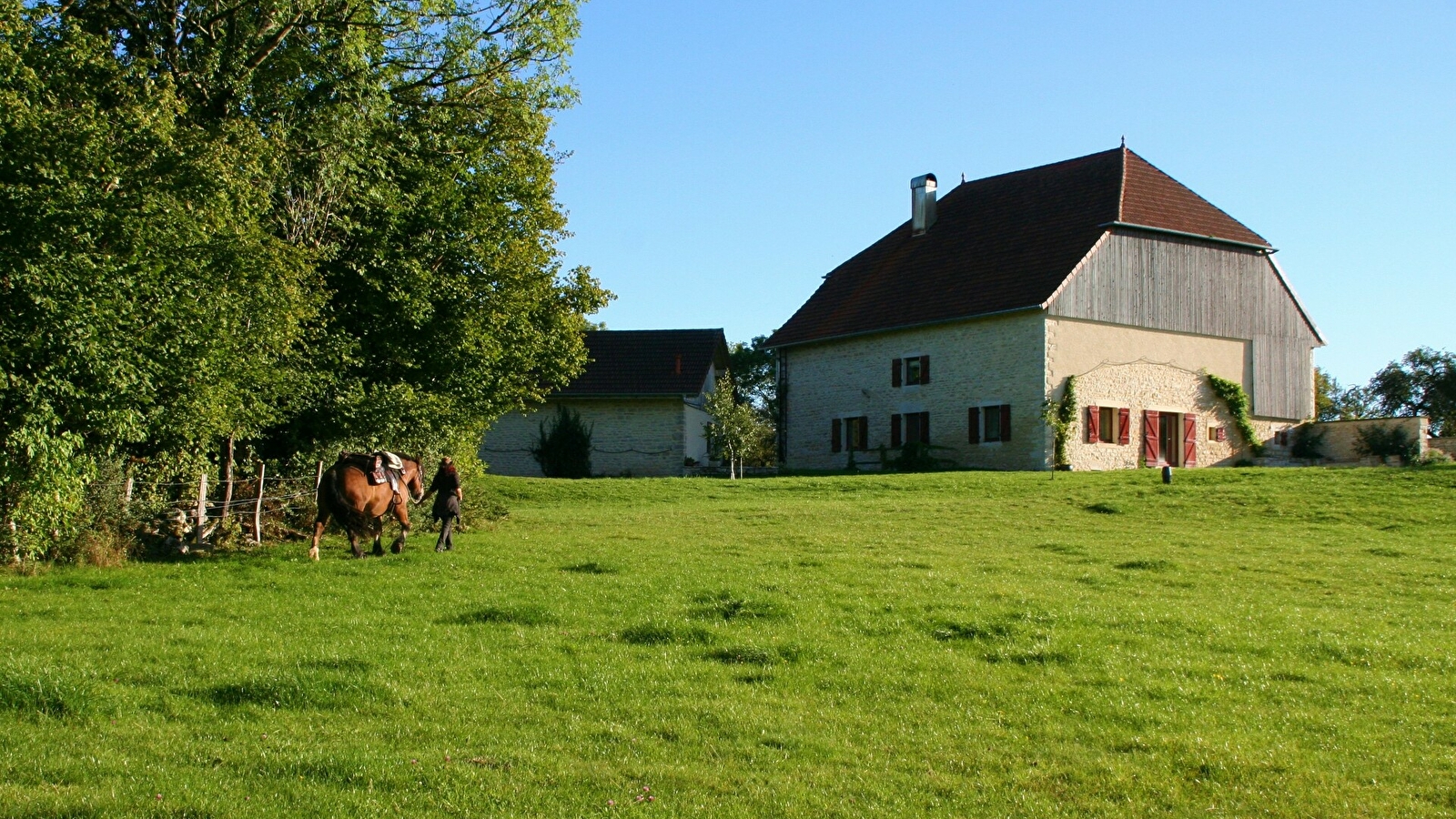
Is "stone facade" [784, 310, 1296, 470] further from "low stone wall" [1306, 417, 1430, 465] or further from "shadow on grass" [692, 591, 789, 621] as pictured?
"shadow on grass" [692, 591, 789, 621]

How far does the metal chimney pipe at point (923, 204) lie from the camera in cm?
5041

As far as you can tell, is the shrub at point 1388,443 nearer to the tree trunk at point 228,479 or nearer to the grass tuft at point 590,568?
the grass tuft at point 590,568

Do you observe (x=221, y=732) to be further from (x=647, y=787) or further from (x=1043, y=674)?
(x=1043, y=674)

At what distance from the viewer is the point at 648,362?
51344 mm

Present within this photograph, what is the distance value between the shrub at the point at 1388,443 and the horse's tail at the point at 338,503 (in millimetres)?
31717

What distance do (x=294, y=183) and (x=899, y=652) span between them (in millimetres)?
14980

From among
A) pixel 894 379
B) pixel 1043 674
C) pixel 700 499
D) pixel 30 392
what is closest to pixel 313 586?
pixel 30 392

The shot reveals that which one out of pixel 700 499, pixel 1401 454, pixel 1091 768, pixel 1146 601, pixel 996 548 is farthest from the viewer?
pixel 1401 454

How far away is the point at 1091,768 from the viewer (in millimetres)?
7508

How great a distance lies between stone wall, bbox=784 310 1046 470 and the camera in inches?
1609

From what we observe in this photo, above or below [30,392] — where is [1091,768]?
below

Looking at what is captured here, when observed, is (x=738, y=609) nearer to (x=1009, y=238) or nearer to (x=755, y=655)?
(x=755, y=655)

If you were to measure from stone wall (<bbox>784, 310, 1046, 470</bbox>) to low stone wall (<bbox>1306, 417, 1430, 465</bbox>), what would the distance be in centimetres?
1099

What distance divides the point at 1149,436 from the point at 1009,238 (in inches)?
337
